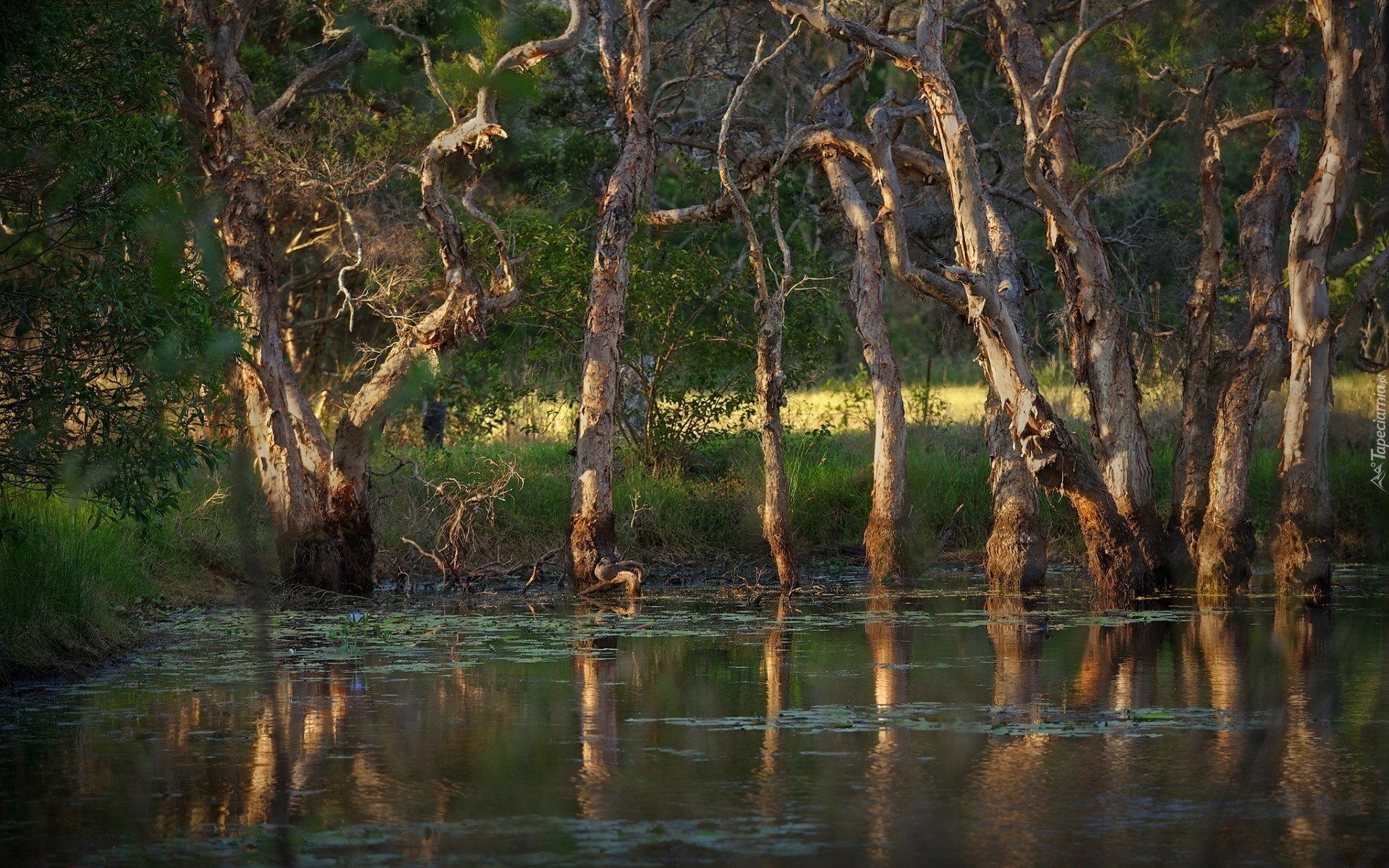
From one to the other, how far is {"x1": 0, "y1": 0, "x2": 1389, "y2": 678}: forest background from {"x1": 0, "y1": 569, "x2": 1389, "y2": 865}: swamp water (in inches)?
79.5

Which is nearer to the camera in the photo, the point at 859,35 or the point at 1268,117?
the point at 859,35

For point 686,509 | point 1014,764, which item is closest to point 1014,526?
point 686,509

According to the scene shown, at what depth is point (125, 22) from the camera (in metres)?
11.6

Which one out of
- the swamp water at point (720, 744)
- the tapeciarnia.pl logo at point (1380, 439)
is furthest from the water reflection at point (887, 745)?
the tapeciarnia.pl logo at point (1380, 439)

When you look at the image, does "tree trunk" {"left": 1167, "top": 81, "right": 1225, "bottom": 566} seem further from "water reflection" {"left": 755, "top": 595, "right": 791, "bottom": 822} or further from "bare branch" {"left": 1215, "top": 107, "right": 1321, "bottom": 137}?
"water reflection" {"left": 755, "top": 595, "right": 791, "bottom": 822}

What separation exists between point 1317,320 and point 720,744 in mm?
8960

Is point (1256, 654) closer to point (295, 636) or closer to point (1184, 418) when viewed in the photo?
point (1184, 418)

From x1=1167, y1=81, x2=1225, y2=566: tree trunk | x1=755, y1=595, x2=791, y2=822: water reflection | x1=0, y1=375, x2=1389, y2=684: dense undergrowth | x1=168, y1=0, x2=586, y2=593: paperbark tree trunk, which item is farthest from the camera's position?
x1=1167, y1=81, x2=1225, y2=566: tree trunk

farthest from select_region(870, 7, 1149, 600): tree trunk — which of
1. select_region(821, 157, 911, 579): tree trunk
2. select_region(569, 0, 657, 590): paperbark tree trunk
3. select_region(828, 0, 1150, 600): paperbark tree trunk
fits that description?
select_region(569, 0, 657, 590): paperbark tree trunk

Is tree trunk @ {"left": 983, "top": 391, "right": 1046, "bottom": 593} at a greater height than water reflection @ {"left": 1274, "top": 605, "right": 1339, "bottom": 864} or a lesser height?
greater

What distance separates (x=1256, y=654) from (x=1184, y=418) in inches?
243

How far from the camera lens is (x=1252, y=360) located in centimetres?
1719

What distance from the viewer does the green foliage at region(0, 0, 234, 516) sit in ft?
34.7

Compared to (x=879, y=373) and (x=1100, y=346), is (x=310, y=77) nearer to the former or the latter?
(x=879, y=373)
